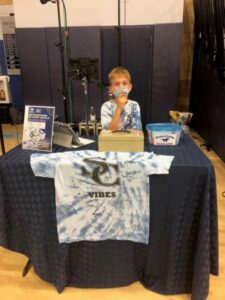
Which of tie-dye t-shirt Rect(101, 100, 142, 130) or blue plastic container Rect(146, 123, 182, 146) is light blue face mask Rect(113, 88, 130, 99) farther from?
blue plastic container Rect(146, 123, 182, 146)

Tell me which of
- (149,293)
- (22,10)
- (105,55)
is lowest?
(149,293)

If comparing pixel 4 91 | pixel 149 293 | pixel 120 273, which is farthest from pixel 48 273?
pixel 4 91

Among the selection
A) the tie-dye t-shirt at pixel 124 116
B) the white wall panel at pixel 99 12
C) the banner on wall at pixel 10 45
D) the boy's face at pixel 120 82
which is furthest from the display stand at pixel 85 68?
the banner on wall at pixel 10 45

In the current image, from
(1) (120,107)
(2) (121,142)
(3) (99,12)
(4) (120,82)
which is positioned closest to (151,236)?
(2) (121,142)

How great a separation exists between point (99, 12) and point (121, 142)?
3148 mm

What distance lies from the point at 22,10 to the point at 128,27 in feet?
5.21

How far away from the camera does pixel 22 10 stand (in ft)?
12.4

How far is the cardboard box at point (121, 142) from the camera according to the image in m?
1.22

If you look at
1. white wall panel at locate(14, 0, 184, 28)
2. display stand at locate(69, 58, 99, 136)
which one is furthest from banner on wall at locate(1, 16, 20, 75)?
display stand at locate(69, 58, 99, 136)

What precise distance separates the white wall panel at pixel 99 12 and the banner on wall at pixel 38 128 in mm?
2875

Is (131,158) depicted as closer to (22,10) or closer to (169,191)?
(169,191)

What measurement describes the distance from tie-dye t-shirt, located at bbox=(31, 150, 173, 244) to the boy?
0.44 metres

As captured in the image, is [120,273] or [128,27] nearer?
[120,273]

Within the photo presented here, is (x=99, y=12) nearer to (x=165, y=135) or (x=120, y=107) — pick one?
(x=120, y=107)
